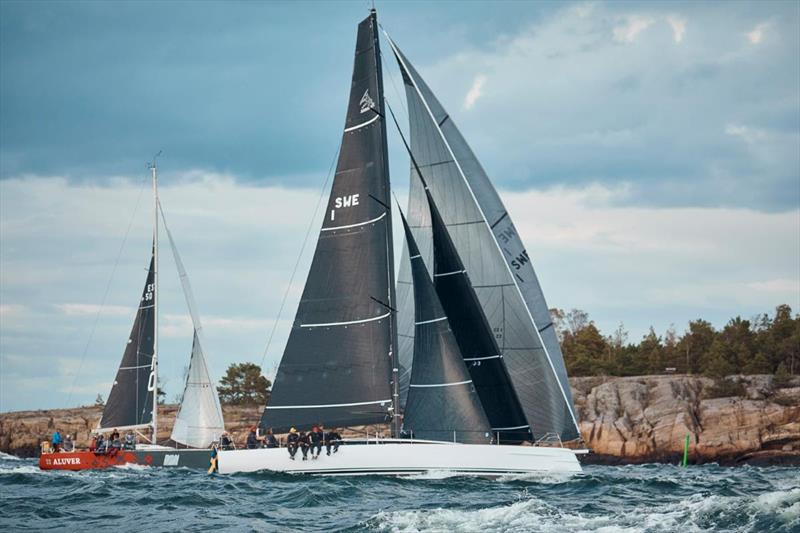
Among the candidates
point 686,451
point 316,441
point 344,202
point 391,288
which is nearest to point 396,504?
point 316,441

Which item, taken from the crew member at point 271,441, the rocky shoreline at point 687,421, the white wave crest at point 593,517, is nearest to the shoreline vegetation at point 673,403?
the rocky shoreline at point 687,421

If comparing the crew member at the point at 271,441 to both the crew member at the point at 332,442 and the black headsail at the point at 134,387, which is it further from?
the black headsail at the point at 134,387

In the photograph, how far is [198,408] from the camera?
54719mm

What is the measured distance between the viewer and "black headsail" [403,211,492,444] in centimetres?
3444

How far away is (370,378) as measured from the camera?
118 ft

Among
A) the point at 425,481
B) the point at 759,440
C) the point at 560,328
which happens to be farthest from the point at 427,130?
the point at 560,328

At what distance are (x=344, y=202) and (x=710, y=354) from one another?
5991 cm

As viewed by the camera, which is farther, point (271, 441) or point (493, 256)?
point (271, 441)

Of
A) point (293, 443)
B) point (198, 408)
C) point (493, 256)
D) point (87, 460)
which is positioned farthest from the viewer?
point (198, 408)

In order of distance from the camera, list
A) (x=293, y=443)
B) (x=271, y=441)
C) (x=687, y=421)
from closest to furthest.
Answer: (x=293, y=443) → (x=271, y=441) → (x=687, y=421)

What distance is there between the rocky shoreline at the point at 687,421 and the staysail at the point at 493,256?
33.8 meters

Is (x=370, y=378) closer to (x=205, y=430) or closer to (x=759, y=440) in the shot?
(x=205, y=430)

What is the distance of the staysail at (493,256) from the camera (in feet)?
120

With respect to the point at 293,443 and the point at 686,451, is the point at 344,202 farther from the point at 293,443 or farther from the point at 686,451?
the point at 686,451
